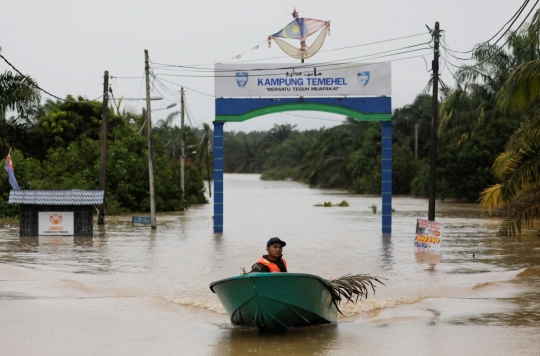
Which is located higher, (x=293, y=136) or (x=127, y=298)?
(x=293, y=136)

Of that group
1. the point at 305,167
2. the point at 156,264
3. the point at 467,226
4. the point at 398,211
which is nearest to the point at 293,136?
the point at 305,167

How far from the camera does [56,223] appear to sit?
29.2 metres

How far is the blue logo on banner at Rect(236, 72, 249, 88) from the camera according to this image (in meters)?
30.0

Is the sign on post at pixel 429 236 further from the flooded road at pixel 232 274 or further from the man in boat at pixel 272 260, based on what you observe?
the man in boat at pixel 272 260

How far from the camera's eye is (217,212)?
31.6 meters

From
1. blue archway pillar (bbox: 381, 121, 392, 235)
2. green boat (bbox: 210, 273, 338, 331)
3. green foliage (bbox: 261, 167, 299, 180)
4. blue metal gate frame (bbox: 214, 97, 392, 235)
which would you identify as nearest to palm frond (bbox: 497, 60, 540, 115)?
green boat (bbox: 210, 273, 338, 331)

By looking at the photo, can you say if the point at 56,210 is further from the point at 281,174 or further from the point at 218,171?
the point at 281,174

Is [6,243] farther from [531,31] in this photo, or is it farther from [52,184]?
[531,31]

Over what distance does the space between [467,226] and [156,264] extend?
17450 millimetres

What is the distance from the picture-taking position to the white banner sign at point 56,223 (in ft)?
95.2

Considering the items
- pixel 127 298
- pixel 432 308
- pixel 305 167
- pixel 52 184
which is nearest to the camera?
pixel 432 308

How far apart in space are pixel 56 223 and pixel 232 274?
1082 centimetres

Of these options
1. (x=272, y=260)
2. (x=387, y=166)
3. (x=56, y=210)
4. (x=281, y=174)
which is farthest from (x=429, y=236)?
(x=281, y=174)

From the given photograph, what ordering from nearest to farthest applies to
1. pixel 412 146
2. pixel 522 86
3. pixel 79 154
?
pixel 522 86, pixel 79 154, pixel 412 146
